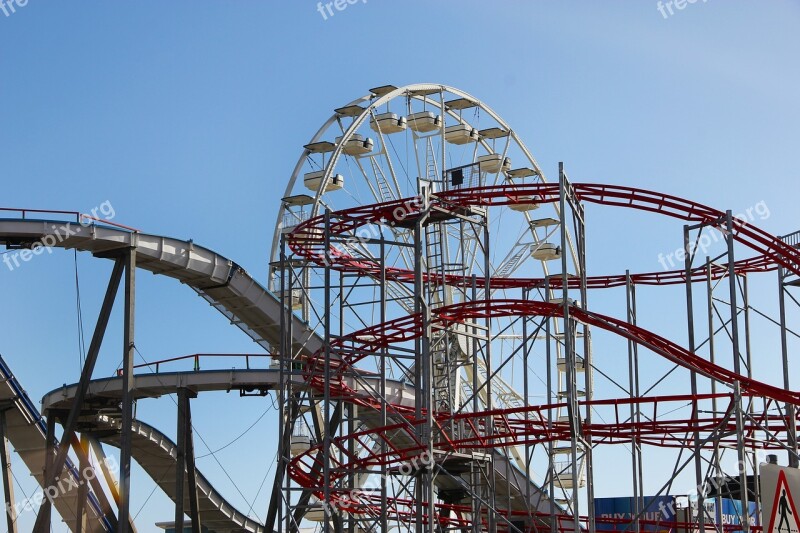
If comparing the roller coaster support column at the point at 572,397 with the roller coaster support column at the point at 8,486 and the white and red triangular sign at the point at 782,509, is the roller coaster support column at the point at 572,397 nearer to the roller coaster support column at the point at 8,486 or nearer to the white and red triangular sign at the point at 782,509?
the white and red triangular sign at the point at 782,509

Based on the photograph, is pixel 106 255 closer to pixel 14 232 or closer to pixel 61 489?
pixel 14 232

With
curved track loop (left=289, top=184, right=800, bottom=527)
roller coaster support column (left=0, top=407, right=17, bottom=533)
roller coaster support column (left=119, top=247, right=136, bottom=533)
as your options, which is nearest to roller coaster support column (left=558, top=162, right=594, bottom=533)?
curved track loop (left=289, top=184, right=800, bottom=527)

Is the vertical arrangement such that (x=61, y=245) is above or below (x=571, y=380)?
above

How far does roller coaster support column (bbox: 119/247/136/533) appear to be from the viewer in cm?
2583

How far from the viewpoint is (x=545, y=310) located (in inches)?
841

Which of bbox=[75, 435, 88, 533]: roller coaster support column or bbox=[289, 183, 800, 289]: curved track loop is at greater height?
bbox=[289, 183, 800, 289]: curved track loop

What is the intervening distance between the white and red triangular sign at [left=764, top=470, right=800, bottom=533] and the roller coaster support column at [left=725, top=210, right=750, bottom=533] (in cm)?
1193

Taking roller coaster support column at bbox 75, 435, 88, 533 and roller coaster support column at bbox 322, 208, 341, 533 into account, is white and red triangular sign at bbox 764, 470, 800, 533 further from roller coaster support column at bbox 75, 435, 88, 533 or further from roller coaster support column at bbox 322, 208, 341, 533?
roller coaster support column at bbox 75, 435, 88, 533

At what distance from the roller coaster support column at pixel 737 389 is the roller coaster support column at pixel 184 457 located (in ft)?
42.6

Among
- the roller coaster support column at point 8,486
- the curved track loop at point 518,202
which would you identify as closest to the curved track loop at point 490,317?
the curved track loop at point 518,202

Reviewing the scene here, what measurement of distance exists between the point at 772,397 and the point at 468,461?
558 centimetres

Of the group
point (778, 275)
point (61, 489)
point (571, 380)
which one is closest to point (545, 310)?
point (571, 380)

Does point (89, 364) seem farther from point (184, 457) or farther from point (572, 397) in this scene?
point (572, 397)

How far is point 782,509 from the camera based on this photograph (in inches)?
278
